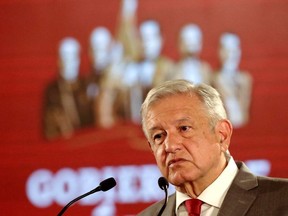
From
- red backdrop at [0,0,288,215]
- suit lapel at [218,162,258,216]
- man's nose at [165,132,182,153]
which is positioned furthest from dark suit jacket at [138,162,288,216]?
red backdrop at [0,0,288,215]

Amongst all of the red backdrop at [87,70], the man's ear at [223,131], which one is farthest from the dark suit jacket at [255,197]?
the red backdrop at [87,70]

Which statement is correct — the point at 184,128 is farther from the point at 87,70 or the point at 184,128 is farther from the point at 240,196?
the point at 87,70

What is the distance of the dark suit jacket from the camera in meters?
2.09

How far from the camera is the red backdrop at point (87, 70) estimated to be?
3736mm

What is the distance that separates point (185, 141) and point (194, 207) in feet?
0.72

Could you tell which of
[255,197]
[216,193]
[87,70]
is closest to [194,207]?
[216,193]

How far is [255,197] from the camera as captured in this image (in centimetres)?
215

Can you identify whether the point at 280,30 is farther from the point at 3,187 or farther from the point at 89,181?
the point at 3,187

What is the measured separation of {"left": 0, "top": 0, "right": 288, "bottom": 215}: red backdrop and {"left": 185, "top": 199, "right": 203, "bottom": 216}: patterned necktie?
1.54m

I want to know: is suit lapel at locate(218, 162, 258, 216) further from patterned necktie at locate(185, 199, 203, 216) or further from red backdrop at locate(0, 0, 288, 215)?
red backdrop at locate(0, 0, 288, 215)

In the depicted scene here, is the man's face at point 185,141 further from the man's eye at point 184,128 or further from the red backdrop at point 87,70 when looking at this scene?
the red backdrop at point 87,70

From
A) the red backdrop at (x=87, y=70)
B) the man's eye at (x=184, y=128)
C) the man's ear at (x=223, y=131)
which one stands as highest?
the man's eye at (x=184, y=128)

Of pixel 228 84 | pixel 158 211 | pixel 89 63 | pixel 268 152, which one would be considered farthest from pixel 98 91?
pixel 158 211

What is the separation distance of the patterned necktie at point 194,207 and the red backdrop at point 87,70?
1536 millimetres
